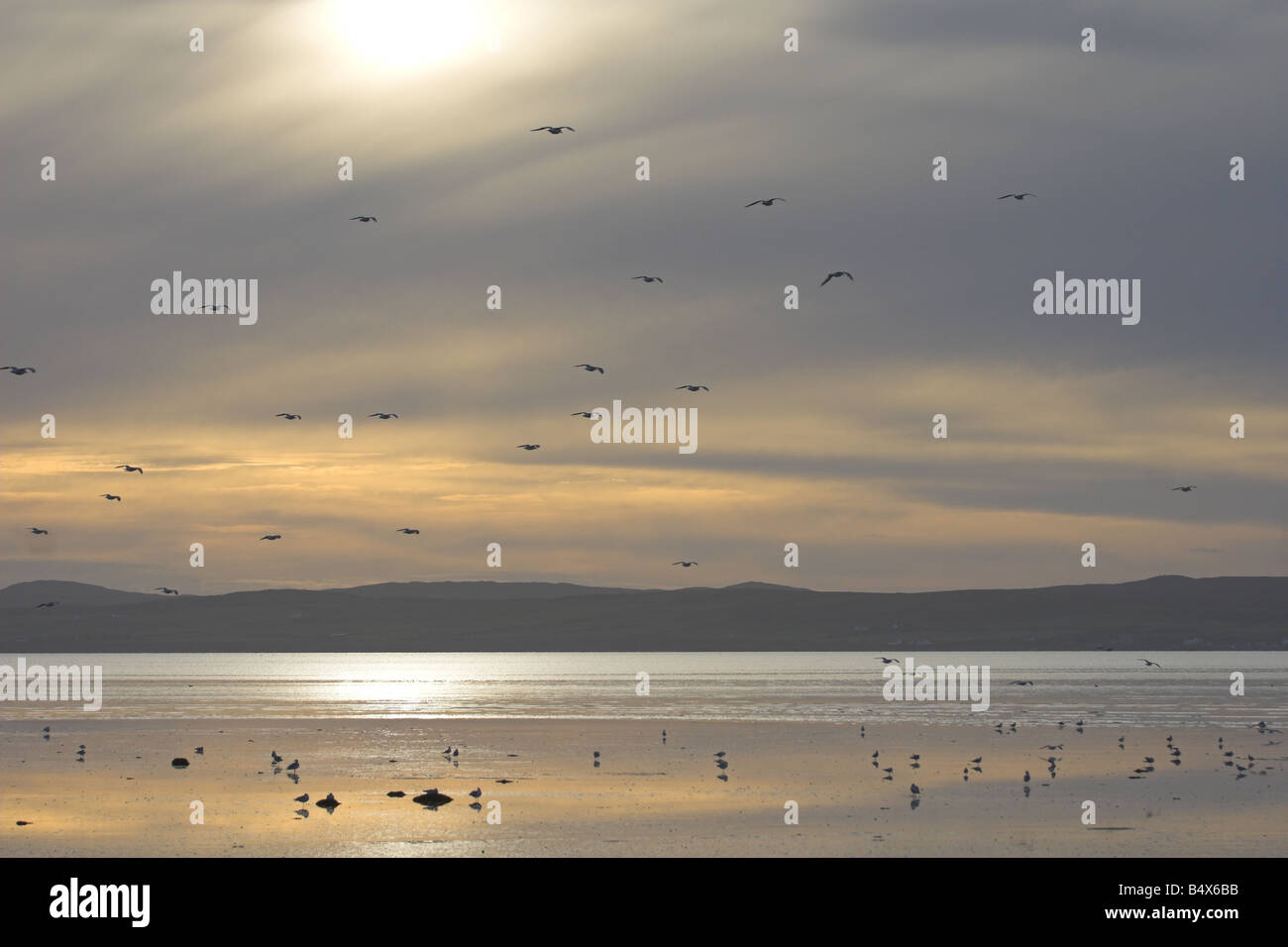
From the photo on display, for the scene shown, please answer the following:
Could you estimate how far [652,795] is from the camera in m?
65.2

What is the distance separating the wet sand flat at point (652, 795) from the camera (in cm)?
5166

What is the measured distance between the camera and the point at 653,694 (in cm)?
18112

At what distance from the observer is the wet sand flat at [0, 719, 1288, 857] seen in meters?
51.7
